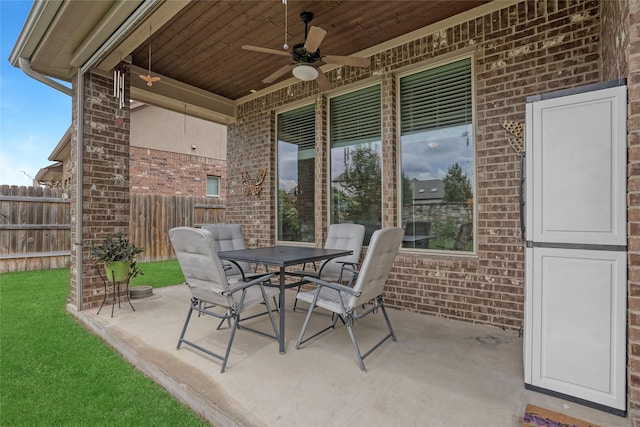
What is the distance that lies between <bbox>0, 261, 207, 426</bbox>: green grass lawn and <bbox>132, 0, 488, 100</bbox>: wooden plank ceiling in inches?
128

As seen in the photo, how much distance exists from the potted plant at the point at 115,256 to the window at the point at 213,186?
8298 millimetres

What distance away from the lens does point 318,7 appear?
11.4 ft

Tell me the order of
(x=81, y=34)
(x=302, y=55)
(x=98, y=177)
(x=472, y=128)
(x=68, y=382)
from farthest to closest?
(x=98, y=177)
(x=472, y=128)
(x=81, y=34)
(x=302, y=55)
(x=68, y=382)

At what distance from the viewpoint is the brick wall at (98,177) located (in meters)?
4.03

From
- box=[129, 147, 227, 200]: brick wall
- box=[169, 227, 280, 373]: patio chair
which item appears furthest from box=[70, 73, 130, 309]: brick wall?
box=[129, 147, 227, 200]: brick wall

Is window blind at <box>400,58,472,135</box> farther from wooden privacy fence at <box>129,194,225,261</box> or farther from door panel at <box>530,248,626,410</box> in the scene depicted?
wooden privacy fence at <box>129,194,225,261</box>

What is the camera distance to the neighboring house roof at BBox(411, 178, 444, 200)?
3920 millimetres

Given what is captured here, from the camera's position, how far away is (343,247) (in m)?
A: 4.16

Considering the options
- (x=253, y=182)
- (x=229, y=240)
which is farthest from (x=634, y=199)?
(x=253, y=182)

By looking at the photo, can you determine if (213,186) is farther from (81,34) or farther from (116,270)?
(81,34)

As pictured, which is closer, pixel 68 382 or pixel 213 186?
pixel 68 382

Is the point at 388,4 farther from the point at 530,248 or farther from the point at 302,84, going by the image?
the point at 530,248

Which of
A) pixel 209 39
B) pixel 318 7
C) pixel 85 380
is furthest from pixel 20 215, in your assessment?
pixel 318 7

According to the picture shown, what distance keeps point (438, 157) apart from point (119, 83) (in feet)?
13.9
